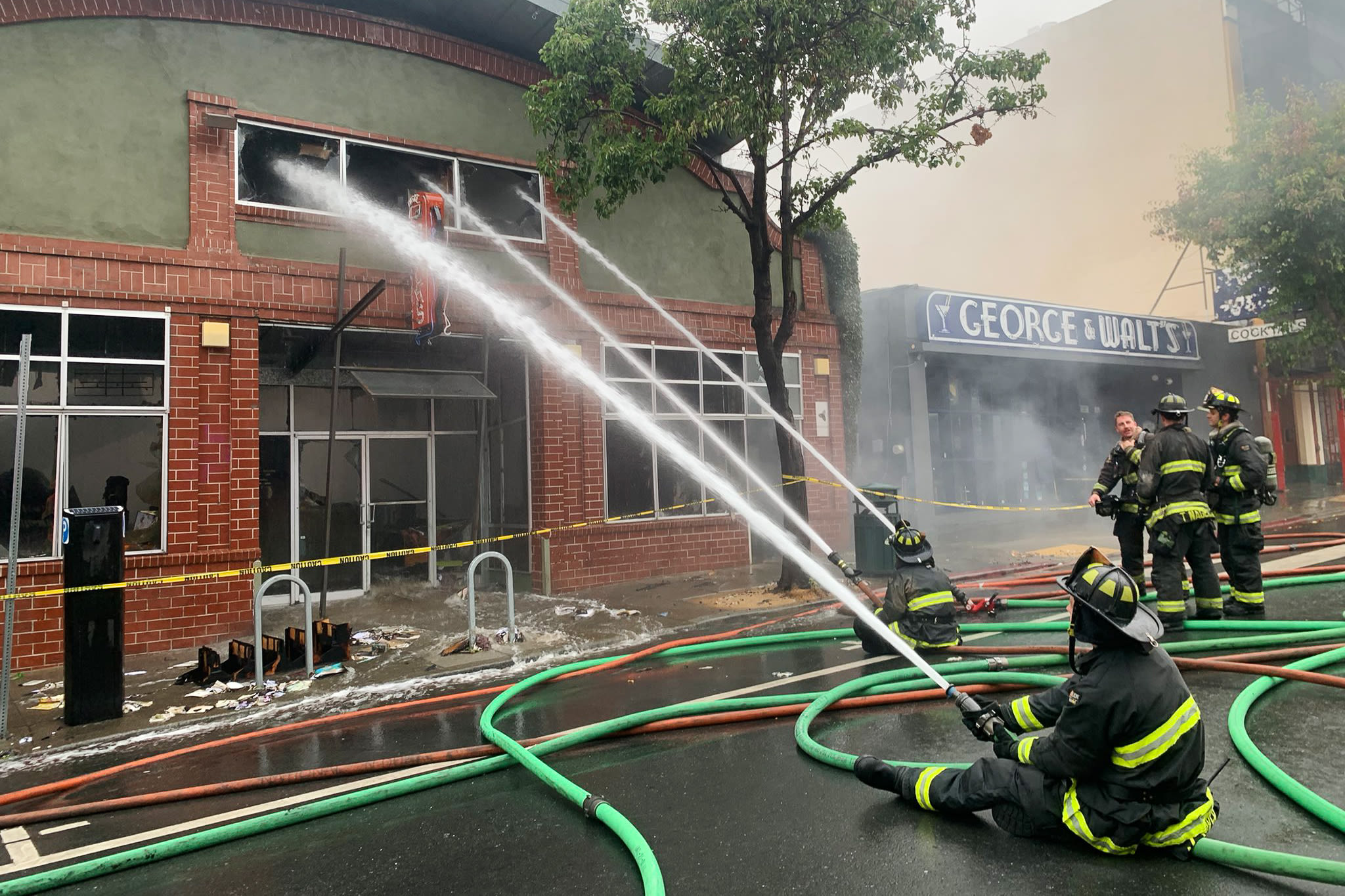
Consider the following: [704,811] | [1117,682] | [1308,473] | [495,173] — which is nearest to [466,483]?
[495,173]

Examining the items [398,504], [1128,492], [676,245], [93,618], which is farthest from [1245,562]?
[398,504]

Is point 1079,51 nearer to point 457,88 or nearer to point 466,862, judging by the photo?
point 457,88

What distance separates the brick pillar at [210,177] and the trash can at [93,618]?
13.5ft

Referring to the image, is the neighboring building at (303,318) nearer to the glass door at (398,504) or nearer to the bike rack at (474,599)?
the glass door at (398,504)

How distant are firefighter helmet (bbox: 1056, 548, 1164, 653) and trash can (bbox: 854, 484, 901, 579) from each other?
24.4 ft

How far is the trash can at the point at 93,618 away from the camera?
19.4 feet

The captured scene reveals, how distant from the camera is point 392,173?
10508 mm

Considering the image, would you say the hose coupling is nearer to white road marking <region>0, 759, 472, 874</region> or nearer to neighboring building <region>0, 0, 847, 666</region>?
white road marking <region>0, 759, 472, 874</region>

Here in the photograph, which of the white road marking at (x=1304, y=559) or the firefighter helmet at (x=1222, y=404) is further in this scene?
the white road marking at (x=1304, y=559)

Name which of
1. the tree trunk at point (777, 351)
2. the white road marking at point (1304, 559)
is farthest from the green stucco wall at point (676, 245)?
the white road marking at point (1304, 559)

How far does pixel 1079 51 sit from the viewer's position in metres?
31.3

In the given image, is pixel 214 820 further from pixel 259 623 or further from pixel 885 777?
pixel 885 777

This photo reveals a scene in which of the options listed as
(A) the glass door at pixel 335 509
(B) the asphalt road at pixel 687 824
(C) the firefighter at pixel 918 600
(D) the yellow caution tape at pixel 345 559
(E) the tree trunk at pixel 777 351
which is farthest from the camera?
(A) the glass door at pixel 335 509

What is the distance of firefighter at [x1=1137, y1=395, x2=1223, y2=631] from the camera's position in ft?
21.6
